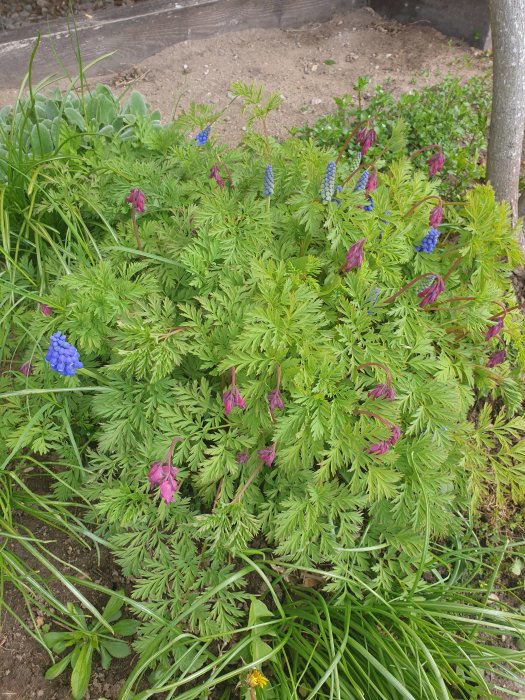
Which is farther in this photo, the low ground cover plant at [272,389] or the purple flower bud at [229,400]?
the low ground cover plant at [272,389]

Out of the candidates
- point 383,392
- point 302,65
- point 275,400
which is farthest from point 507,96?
point 302,65

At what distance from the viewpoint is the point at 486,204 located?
2.27 metres

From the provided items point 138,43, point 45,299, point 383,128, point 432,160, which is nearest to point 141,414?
point 45,299

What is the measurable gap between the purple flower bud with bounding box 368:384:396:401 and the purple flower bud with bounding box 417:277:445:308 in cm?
38

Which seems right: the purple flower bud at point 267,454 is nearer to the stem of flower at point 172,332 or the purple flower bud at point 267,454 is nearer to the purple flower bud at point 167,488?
the purple flower bud at point 167,488

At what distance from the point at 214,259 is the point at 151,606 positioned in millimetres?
1309

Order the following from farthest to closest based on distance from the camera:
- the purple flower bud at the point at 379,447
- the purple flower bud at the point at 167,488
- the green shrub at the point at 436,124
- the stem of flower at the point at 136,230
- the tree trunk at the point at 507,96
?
1. the green shrub at the point at 436,124
2. the tree trunk at the point at 507,96
3. the stem of flower at the point at 136,230
4. the purple flower bud at the point at 379,447
5. the purple flower bud at the point at 167,488

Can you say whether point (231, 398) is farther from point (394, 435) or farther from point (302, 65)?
Result: point (302, 65)

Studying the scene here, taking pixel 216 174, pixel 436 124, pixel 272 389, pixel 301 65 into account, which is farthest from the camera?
pixel 301 65


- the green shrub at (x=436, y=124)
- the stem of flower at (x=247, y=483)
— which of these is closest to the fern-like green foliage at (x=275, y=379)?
the stem of flower at (x=247, y=483)

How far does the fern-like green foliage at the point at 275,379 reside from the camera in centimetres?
195

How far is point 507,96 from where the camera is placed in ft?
8.82

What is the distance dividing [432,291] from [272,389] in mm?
675

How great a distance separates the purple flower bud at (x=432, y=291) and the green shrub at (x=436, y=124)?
146 cm
